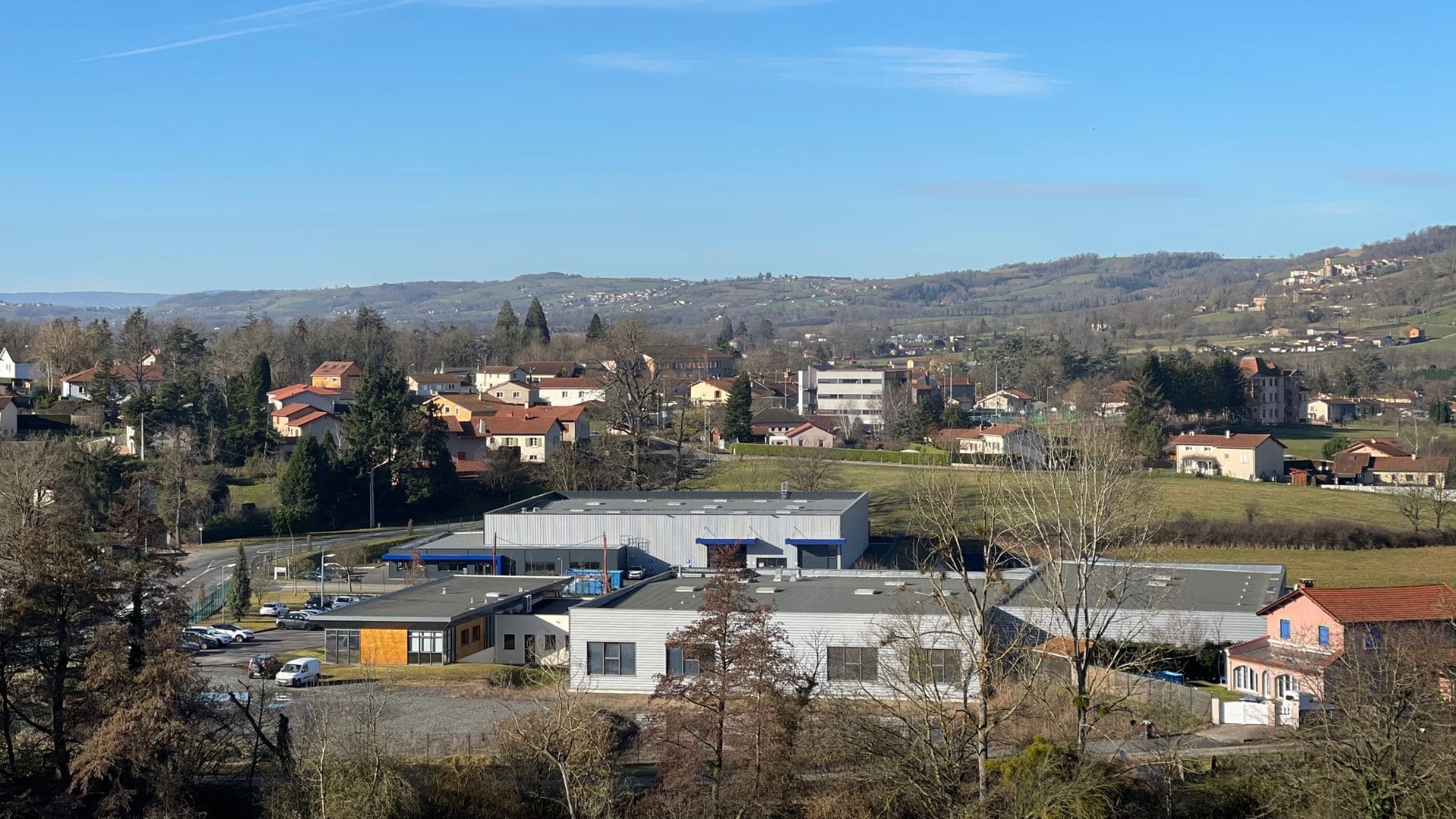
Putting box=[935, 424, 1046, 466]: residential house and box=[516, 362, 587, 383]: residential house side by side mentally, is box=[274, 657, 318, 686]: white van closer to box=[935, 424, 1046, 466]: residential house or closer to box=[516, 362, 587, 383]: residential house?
box=[935, 424, 1046, 466]: residential house

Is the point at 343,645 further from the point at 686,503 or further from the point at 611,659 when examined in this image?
Answer: the point at 686,503

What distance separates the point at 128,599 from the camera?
53.0ft

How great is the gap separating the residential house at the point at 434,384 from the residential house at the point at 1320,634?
162 ft

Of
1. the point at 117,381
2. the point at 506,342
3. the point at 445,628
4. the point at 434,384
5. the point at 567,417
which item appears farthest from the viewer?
the point at 506,342

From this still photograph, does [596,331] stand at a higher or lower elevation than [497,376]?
higher

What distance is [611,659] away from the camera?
74.4 feet

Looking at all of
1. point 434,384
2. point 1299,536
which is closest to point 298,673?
point 1299,536

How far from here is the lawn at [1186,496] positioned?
40.3 meters

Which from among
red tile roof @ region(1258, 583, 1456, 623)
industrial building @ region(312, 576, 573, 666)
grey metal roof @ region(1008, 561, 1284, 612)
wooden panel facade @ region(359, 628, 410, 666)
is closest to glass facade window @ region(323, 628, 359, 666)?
industrial building @ region(312, 576, 573, 666)

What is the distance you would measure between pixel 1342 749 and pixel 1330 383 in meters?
75.5

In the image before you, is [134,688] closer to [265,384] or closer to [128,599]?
[128,599]

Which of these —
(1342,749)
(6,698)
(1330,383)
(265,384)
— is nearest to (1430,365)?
(1330,383)

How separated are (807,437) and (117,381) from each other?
88.4ft

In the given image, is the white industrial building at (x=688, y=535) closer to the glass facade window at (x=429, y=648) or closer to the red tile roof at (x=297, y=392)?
the glass facade window at (x=429, y=648)
